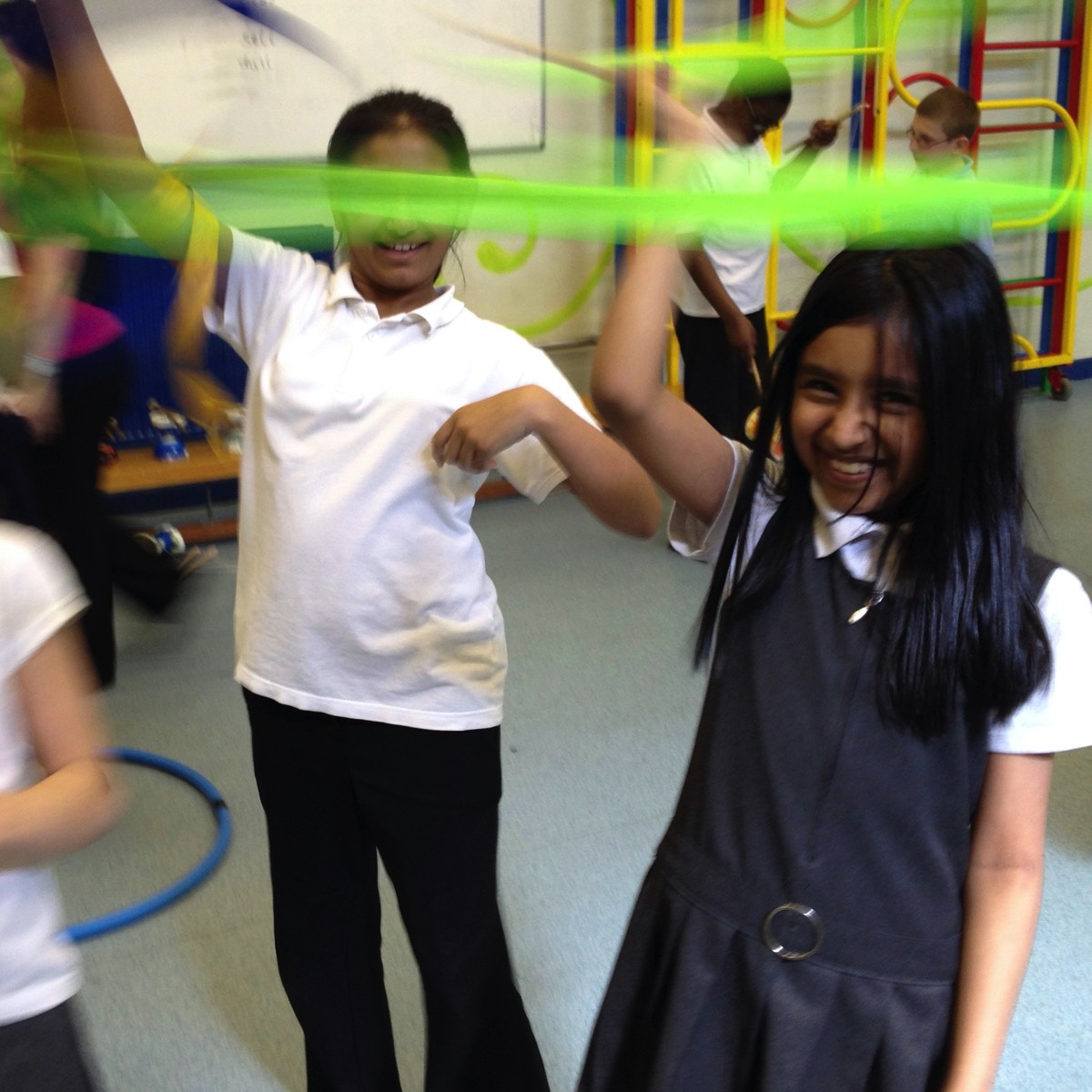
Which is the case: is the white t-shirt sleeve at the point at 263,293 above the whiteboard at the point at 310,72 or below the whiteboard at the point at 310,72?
below

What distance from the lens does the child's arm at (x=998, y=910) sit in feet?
2.45

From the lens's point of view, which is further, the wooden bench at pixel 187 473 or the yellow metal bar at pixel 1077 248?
the yellow metal bar at pixel 1077 248

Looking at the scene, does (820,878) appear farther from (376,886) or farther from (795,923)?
(376,886)

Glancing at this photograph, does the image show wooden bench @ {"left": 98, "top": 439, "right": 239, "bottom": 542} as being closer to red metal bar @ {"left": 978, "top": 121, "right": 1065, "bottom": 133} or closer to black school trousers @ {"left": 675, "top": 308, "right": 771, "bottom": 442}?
black school trousers @ {"left": 675, "top": 308, "right": 771, "bottom": 442}

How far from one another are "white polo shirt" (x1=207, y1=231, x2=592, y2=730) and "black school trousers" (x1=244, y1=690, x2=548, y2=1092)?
1.6 inches

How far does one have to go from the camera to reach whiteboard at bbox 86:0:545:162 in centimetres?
181

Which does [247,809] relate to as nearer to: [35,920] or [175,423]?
[35,920]

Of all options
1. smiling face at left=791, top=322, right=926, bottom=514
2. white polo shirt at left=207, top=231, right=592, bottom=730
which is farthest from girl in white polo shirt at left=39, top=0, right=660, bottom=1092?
smiling face at left=791, top=322, right=926, bottom=514

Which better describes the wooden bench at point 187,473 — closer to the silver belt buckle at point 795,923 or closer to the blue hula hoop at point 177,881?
the blue hula hoop at point 177,881

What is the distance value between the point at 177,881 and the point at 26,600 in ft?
3.88

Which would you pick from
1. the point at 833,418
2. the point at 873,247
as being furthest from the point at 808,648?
the point at 873,247

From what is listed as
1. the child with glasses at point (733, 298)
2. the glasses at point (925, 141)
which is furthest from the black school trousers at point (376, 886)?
the glasses at point (925, 141)

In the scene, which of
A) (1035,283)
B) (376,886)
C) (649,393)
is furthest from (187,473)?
(1035,283)

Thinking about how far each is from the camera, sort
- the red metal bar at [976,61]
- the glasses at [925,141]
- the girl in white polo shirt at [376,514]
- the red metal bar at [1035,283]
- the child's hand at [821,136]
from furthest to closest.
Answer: the red metal bar at [1035,283], the red metal bar at [976,61], the child's hand at [821,136], the glasses at [925,141], the girl in white polo shirt at [376,514]
